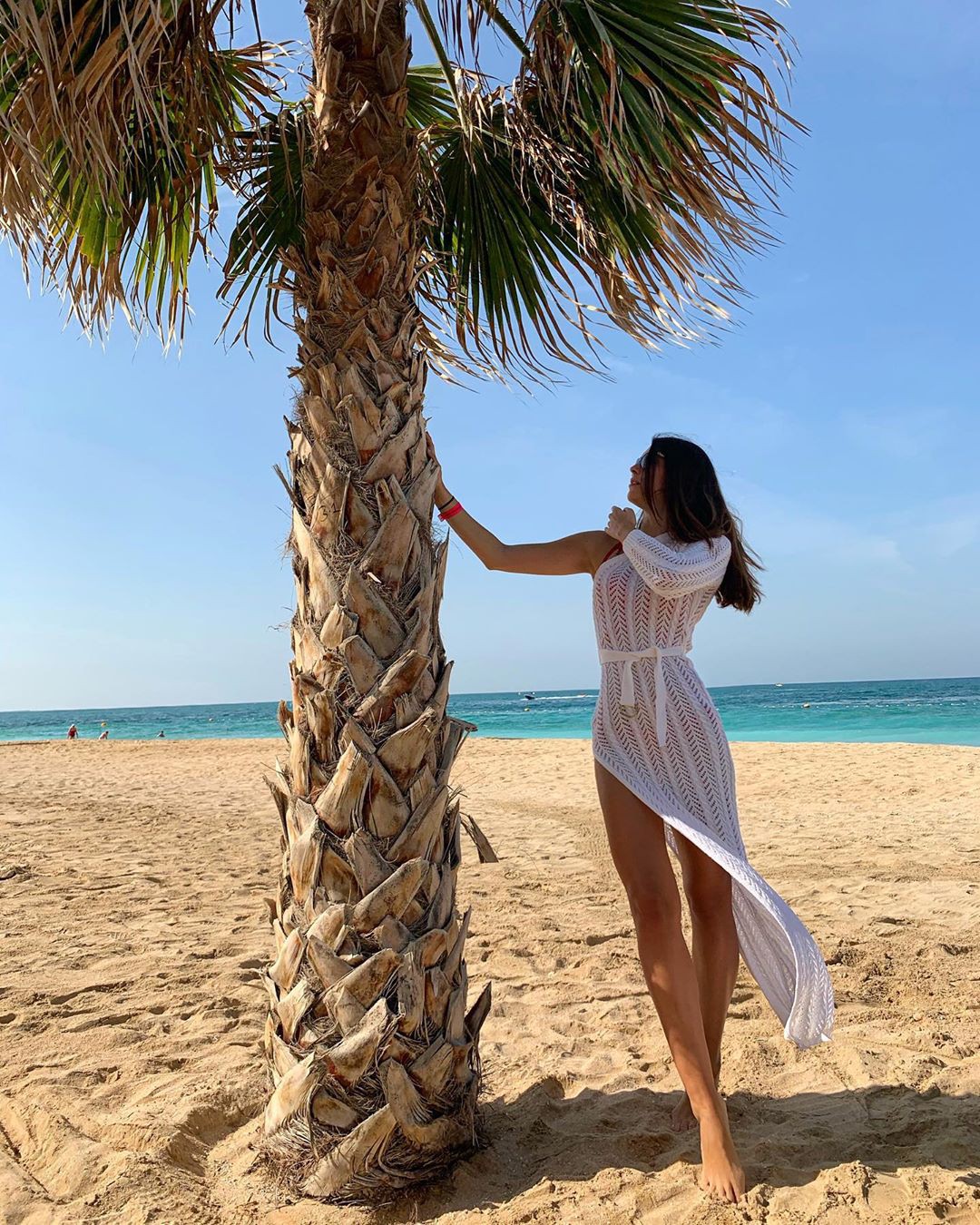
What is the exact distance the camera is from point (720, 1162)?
7.22ft

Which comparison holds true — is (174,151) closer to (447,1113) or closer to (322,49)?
(322,49)

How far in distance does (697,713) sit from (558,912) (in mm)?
3255

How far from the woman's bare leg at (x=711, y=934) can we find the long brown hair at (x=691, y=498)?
909 mm

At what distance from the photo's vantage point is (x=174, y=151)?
2.82m

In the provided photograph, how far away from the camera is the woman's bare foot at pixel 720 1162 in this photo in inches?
85.4

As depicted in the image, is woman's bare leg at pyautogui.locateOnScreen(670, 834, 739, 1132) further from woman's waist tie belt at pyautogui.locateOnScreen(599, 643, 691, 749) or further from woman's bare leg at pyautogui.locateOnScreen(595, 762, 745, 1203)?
woman's waist tie belt at pyautogui.locateOnScreen(599, 643, 691, 749)

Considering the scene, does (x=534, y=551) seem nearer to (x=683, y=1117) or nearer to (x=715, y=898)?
(x=715, y=898)

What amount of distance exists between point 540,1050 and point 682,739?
5.21 ft

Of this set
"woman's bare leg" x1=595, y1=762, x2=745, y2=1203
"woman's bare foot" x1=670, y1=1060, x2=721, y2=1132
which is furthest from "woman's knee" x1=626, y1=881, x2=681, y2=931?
"woman's bare foot" x1=670, y1=1060, x2=721, y2=1132

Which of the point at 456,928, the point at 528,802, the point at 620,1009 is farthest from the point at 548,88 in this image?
the point at 528,802

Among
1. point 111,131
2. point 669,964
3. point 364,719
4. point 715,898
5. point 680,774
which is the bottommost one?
point 669,964

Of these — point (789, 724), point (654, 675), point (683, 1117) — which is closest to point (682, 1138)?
point (683, 1117)

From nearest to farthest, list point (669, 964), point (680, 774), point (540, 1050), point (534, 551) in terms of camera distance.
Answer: point (669, 964) → point (680, 774) → point (534, 551) → point (540, 1050)

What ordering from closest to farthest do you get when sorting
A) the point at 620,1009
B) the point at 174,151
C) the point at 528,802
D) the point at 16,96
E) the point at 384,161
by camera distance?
the point at 16,96
the point at 384,161
the point at 174,151
the point at 620,1009
the point at 528,802
